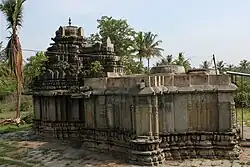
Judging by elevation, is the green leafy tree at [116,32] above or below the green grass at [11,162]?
above

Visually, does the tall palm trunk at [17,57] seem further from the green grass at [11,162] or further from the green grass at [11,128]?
the green grass at [11,162]

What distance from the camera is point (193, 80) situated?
37.2 feet

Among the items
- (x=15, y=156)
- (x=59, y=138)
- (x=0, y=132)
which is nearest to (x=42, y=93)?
(x=59, y=138)

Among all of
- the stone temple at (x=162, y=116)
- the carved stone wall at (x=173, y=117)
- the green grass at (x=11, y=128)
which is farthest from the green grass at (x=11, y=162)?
the green grass at (x=11, y=128)

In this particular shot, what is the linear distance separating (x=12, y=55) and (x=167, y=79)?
1326cm

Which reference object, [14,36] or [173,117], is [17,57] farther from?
[173,117]

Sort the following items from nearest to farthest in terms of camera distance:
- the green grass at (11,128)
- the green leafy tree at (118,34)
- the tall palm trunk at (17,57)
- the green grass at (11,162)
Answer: the green grass at (11,162)
the green grass at (11,128)
the tall palm trunk at (17,57)
the green leafy tree at (118,34)

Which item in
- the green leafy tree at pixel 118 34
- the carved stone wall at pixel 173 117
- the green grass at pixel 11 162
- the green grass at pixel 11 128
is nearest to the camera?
the carved stone wall at pixel 173 117

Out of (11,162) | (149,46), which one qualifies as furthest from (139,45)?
(11,162)

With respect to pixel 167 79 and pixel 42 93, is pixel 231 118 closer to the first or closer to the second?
pixel 167 79

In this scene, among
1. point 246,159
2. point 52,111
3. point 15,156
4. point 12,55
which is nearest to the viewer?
point 246,159

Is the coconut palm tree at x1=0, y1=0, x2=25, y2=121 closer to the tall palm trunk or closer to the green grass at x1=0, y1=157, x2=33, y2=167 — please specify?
the tall palm trunk

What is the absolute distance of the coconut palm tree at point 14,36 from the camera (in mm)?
21562

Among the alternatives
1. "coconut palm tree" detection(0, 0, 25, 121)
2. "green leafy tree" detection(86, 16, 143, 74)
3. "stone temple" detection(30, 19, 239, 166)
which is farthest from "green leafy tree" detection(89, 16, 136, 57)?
"stone temple" detection(30, 19, 239, 166)
